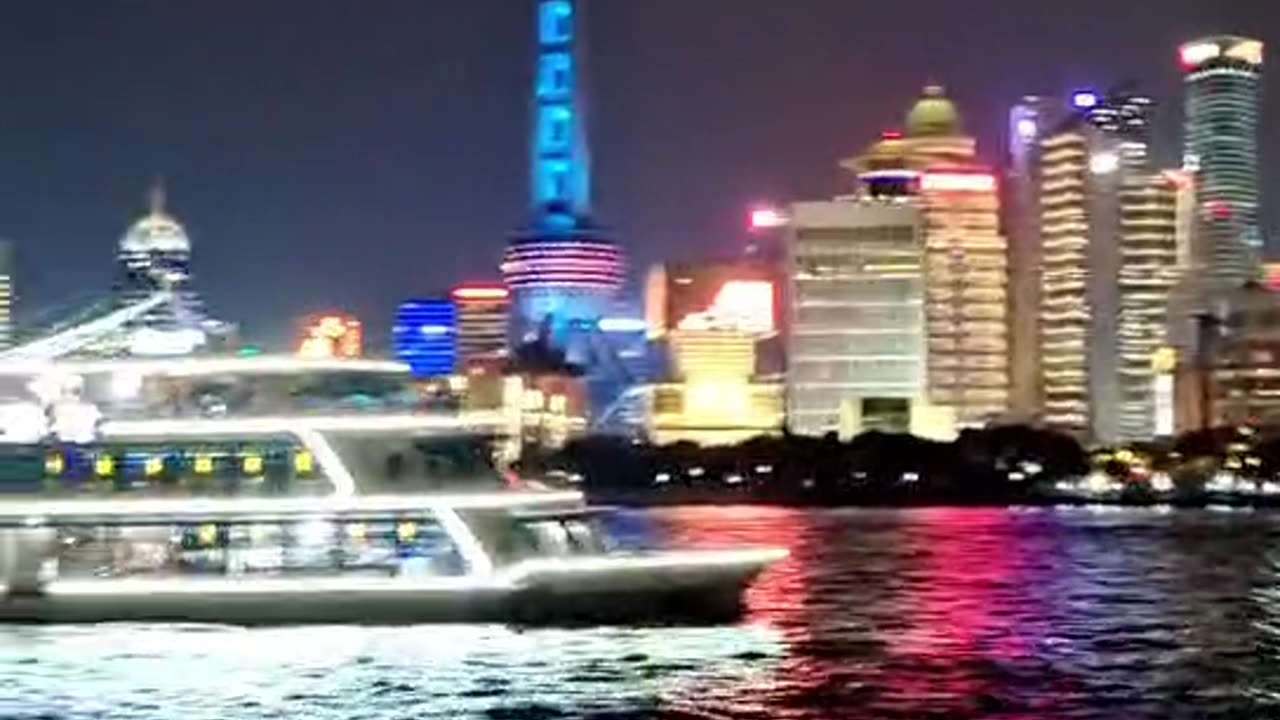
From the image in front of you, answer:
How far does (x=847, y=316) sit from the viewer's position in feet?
597

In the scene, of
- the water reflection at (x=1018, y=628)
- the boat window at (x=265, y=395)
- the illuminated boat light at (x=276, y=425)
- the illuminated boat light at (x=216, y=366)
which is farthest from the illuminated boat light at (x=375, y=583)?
the illuminated boat light at (x=216, y=366)

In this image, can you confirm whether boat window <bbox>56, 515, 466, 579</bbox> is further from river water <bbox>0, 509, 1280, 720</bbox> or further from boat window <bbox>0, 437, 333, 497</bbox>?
river water <bbox>0, 509, 1280, 720</bbox>

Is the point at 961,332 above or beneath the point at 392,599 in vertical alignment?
above

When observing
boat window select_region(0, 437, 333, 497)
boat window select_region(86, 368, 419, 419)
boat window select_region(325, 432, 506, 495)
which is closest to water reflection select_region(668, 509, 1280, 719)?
boat window select_region(325, 432, 506, 495)

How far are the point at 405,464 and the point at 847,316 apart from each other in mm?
147436

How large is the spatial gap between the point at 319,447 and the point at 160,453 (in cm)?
254

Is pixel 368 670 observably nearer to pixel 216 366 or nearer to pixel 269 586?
pixel 269 586

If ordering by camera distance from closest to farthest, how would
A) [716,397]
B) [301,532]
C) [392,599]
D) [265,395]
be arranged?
[392,599], [301,532], [265,395], [716,397]

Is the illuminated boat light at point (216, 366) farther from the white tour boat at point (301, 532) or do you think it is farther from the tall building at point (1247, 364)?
the tall building at point (1247, 364)

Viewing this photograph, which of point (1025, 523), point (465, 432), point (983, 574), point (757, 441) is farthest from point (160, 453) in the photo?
point (757, 441)

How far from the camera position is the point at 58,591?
1430 inches

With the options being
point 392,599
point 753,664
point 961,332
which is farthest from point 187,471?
point 961,332

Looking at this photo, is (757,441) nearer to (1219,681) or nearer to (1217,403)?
(1217,403)

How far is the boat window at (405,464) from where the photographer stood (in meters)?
35.7
